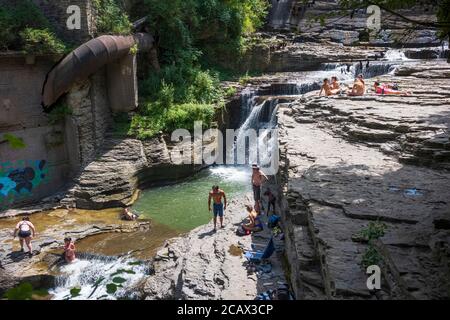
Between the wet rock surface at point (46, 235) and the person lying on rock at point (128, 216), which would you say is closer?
the wet rock surface at point (46, 235)

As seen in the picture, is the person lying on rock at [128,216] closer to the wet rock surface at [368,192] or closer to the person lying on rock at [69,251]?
the person lying on rock at [69,251]

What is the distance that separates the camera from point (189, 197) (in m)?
14.4

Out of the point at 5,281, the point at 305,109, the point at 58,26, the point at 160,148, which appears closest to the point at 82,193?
the point at 160,148

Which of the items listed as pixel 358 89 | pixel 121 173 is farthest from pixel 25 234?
pixel 358 89

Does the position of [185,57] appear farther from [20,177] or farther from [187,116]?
[20,177]

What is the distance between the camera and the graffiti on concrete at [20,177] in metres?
13.1

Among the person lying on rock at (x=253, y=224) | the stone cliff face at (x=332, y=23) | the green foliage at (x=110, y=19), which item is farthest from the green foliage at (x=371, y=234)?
the stone cliff face at (x=332, y=23)

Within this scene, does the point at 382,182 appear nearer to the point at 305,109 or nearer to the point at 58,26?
the point at 305,109

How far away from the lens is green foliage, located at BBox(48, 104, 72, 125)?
13883mm

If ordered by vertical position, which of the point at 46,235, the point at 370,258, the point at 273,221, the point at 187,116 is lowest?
the point at 46,235

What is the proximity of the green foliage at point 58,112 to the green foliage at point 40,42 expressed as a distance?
173cm

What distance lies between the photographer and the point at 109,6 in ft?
49.5

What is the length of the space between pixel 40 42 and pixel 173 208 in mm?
6417

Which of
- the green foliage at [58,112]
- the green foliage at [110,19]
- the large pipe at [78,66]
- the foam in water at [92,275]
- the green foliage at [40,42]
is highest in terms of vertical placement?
the green foliage at [110,19]
